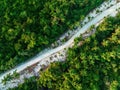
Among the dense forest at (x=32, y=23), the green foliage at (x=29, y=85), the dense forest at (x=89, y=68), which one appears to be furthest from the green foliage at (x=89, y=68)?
the dense forest at (x=32, y=23)

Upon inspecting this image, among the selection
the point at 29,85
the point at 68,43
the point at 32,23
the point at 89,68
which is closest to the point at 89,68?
the point at 89,68

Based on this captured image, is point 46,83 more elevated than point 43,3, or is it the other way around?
point 43,3

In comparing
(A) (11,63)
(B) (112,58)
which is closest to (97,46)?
(B) (112,58)

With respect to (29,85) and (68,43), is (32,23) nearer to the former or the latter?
(68,43)

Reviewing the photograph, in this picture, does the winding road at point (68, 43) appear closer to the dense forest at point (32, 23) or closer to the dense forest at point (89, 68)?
the dense forest at point (32, 23)

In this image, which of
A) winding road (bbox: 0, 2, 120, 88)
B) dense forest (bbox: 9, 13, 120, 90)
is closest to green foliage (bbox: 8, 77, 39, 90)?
dense forest (bbox: 9, 13, 120, 90)

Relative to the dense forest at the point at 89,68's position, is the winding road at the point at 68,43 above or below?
above

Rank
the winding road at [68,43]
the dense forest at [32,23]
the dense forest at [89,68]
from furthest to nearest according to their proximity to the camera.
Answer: the winding road at [68,43], the dense forest at [32,23], the dense forest at [89,68]

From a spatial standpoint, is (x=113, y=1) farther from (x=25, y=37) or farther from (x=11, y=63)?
(x=11, y=63)
